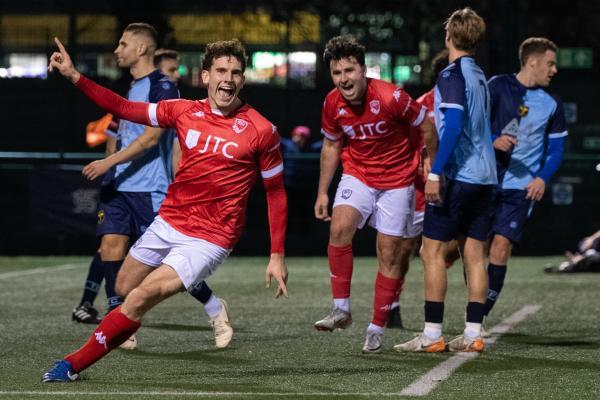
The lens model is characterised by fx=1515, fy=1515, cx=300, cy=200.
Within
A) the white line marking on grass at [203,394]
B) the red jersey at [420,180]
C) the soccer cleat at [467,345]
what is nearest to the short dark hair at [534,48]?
the red jersey at [420,180]

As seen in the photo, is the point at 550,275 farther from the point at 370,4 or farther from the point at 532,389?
the point at 370,4

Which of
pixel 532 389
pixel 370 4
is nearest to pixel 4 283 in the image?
pixel 532 389

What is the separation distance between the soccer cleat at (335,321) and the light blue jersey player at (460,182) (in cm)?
38

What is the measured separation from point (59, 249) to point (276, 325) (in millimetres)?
8549

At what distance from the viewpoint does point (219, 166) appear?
8.10 meters

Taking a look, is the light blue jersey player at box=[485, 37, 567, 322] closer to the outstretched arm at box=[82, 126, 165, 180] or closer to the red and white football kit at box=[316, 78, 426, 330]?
the red and white football kit at box=[316, 78, 426, 330]

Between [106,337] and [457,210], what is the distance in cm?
259

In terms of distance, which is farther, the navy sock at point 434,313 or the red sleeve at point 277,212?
the navy sock at point 434,313

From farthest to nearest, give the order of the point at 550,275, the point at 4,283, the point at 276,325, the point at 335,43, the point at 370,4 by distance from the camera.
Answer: the point at 370,4
the point at 550,275
the point at 4,283
the point at 276,325
the point at 335,43

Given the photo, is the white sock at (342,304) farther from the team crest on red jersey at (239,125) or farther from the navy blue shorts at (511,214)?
the team crest on red jersey at (239,125)

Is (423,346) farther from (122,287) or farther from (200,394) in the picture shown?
(200,394)

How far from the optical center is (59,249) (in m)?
19.3

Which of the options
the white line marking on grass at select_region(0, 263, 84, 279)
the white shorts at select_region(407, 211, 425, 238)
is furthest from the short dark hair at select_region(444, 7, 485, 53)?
the white line marking on grass at select_region(0, 263, 84, 279)

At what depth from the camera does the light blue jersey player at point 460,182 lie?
9.08 m
